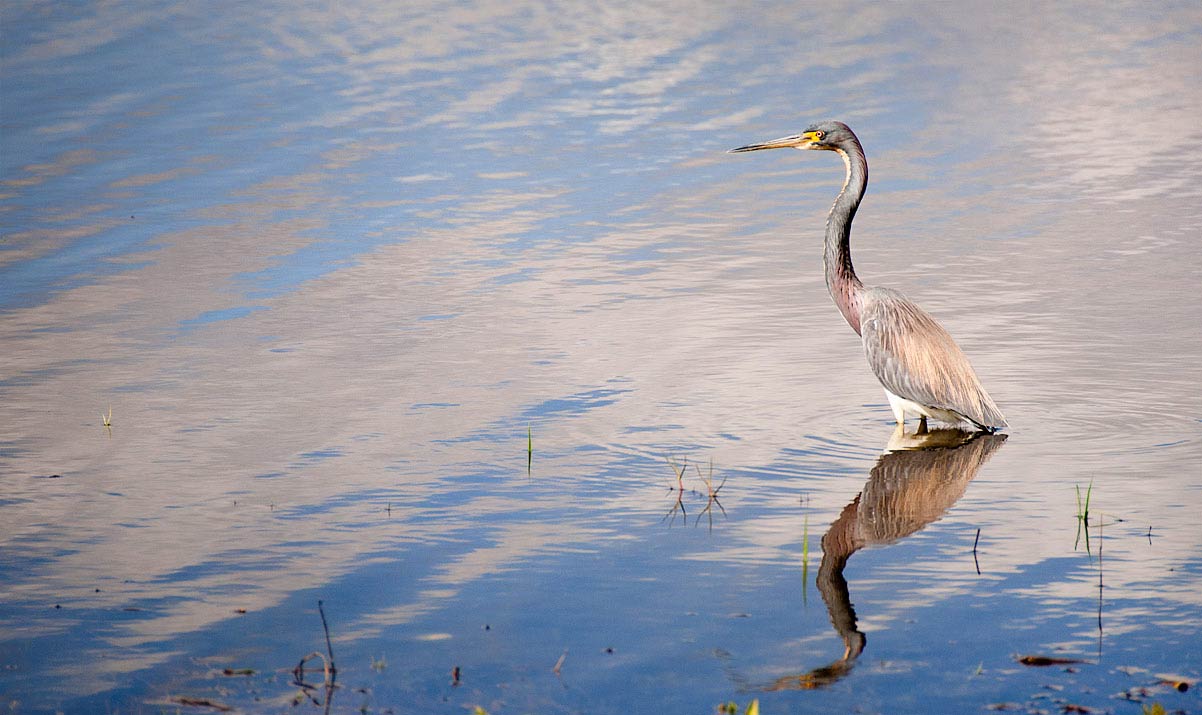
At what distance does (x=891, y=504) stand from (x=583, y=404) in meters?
2.37

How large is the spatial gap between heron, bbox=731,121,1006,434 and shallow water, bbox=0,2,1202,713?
0.84 feet

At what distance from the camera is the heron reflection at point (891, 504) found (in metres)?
5.46

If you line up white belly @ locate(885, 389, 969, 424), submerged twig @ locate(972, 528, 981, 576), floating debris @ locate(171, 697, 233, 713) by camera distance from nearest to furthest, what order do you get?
floating debris @ locate(171, 697, 233, 713)
submerged twig @ locate(972, 528, 981, 576)
white belly @ locate(885, 389, 969, 424)

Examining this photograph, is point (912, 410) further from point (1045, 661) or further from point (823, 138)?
point (1045, 661)

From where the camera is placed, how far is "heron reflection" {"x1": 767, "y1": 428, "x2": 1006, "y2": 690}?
5461 mm

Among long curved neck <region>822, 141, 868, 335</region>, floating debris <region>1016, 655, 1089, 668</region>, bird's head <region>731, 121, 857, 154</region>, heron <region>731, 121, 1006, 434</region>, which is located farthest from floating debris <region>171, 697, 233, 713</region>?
bird's head <region>731, 121, 857, 154</region>

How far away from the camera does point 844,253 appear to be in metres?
9.31

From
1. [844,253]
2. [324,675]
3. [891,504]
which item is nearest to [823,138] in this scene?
[844,253]

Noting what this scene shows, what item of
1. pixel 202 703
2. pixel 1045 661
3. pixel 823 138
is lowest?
pixel 1045 661

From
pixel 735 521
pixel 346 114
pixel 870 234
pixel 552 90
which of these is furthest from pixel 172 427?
pixel 552 90

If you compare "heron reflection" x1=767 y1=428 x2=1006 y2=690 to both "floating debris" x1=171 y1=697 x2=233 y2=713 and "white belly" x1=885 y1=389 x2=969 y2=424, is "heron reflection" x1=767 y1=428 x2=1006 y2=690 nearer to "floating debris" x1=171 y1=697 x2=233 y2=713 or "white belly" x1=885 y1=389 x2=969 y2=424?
"white belly" x1=885 y1=389 x2=969 y2=424

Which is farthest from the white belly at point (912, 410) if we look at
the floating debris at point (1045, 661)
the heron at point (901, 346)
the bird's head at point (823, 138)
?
the floating debris at point (1045, 661)

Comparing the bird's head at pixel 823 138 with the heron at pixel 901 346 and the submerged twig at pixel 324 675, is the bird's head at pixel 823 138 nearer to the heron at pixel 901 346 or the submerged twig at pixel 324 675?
the heron at pixel 901 346

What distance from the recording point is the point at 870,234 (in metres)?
13.7
